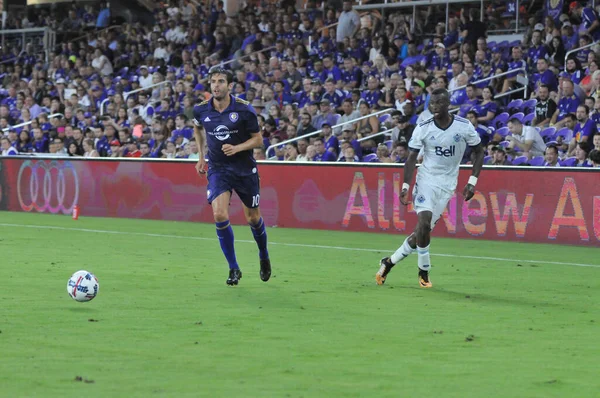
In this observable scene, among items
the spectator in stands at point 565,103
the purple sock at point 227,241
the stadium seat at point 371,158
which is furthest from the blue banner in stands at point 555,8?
the purple sock at point 227,241

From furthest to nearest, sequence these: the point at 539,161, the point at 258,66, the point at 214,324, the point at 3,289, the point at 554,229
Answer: the point at 258,66 < the point at 539,161 < the point at 554,229 < the point at 3,289 < the point at 214,324

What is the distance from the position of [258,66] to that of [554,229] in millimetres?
13027

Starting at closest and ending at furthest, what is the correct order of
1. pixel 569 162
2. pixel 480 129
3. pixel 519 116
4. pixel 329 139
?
pixel 569 162, pixel 480 129, pixel 519 116, pixel 329 139

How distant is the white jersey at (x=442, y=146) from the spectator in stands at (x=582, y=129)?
7.91m

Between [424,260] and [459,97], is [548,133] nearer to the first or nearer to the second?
[459,97]

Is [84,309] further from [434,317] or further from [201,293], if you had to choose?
[434,317]

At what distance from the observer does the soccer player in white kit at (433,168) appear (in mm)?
11469

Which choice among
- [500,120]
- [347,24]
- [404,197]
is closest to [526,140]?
[500,120]

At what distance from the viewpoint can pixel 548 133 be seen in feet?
66.8

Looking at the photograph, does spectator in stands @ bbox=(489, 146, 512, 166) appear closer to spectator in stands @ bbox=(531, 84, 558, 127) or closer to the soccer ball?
spectator in stands @ bbox=(531, 84, 558, 127)

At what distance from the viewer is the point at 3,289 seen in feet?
35.2

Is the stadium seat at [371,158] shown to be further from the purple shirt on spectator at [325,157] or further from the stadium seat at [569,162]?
the stadium seat at [569,162]

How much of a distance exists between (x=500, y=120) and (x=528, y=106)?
2.52ft

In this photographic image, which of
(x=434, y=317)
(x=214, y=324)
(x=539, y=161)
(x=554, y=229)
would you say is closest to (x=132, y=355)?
(x=214, y=324)
